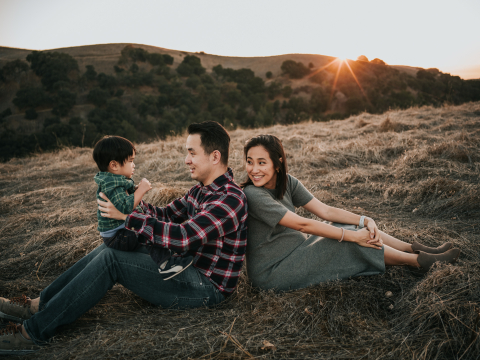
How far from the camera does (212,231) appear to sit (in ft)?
6.02

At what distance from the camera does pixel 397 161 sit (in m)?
5.34

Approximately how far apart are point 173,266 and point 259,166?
92cm

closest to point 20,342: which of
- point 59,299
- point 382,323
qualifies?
point 59,299

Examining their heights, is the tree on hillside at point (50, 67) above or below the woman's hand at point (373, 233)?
above

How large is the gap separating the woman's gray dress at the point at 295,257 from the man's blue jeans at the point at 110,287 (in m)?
0.41

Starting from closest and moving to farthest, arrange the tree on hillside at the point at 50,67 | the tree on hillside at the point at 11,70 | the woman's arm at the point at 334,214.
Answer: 1. the woman's arm at the point at 334,214
2. the tree on hillside at the point at 50,67
3. the tree on hillside at the point at 11,70

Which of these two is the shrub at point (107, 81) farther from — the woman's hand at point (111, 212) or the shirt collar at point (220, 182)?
the shirt collar at point (220, 182)

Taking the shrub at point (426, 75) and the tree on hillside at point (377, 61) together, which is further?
the tree on hillside at point (377, 61)

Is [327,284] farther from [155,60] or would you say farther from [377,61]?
[377,61]

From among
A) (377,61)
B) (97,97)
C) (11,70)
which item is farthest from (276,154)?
(377,61)

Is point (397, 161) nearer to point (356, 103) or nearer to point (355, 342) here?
point (355, 342)

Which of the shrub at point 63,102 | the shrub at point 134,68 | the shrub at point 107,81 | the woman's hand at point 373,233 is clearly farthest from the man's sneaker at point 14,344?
the shrub at point 134,68

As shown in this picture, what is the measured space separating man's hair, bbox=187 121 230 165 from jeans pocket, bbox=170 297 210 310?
0.99 m

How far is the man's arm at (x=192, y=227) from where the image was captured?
178cm
